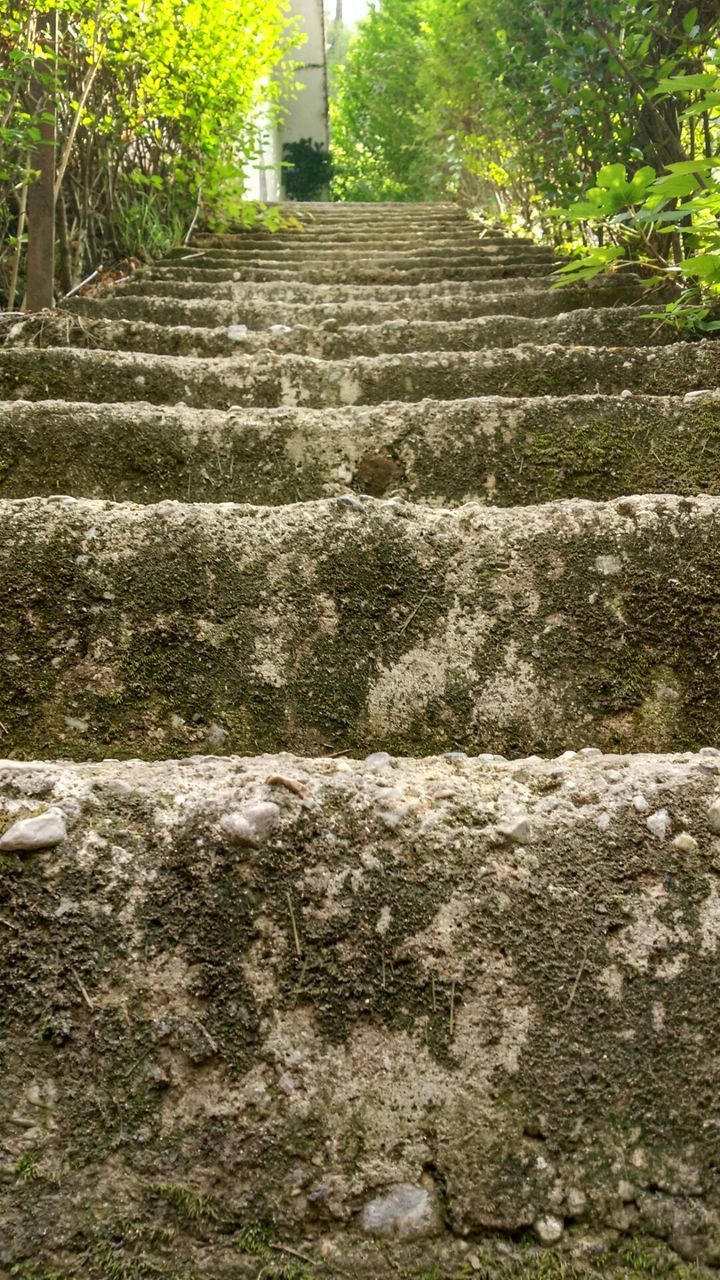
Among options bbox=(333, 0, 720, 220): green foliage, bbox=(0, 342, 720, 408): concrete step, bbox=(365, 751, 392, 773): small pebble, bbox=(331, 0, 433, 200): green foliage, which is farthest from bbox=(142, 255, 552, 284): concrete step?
bbox=(331, 0, 433, 200): green foliage

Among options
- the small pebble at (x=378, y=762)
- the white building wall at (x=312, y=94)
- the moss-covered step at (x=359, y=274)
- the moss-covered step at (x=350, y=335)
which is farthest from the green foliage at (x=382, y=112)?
the small pebble at (x=378, y=762)

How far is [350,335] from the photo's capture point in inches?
98.7

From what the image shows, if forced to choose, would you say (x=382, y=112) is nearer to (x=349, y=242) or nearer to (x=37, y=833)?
(x=349, y=242)

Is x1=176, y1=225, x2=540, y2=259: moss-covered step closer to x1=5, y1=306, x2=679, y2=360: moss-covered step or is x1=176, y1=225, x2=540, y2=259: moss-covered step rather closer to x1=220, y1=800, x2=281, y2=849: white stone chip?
x1=5, y1=306, x2=679, y2=360: moss-covered step

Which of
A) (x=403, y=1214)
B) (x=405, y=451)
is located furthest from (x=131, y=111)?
(x=403, y=1214)

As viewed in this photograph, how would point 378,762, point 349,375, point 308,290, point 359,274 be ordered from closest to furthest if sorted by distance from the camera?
point 378,762 < point 349,375 < point 308,290 < point 359,274

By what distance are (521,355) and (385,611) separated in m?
1.12

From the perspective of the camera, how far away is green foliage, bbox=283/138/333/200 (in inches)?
456

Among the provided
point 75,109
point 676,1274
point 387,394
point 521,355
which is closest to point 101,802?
point 676,1274

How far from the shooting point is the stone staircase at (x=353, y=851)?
732 millimetres

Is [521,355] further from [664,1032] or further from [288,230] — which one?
[288,230]

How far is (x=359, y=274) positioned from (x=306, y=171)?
912 centimetres

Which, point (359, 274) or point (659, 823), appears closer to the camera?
point (659, 823)

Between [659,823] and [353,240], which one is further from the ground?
[353,240]
